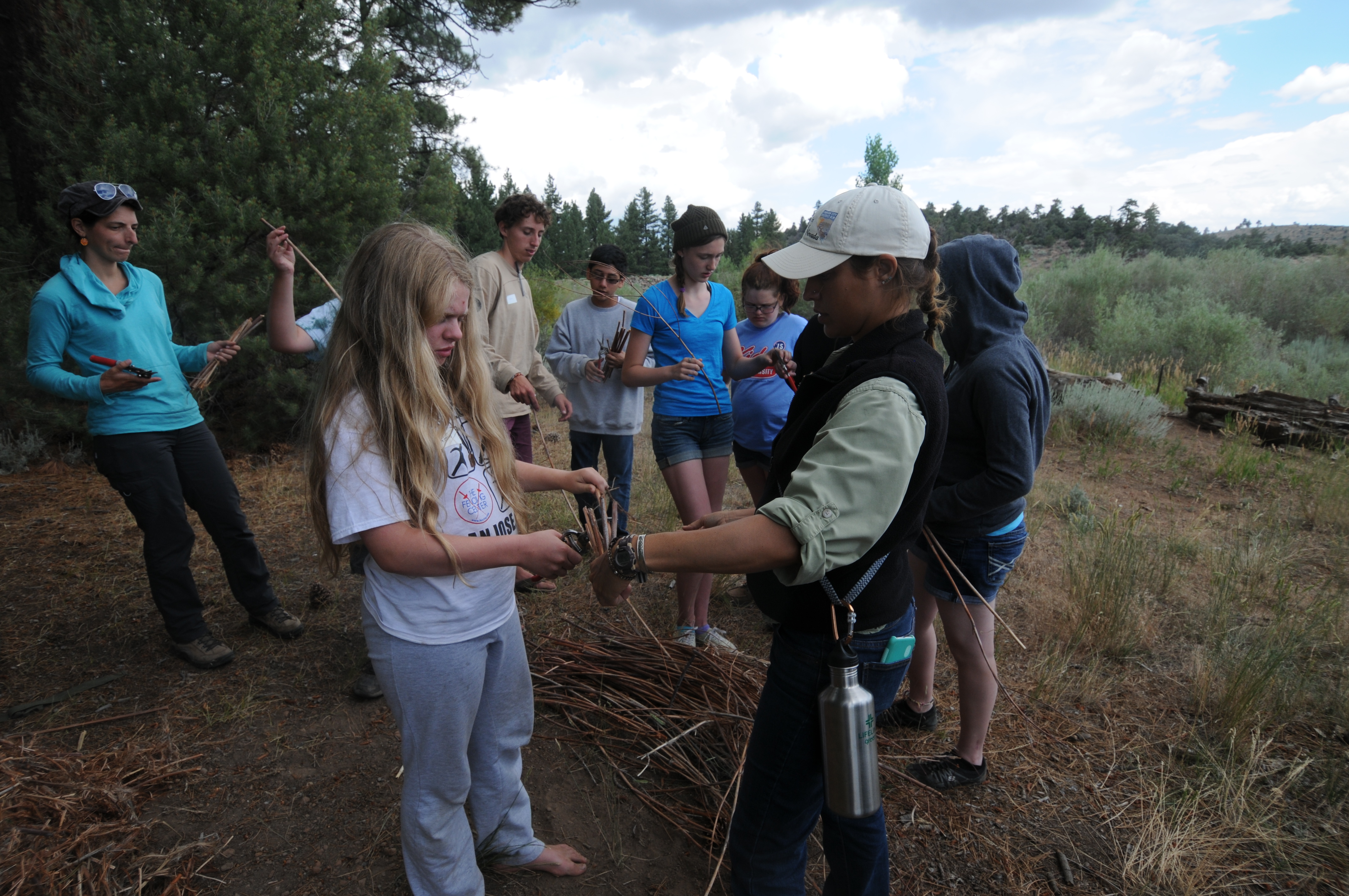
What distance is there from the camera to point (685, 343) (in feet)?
11.7

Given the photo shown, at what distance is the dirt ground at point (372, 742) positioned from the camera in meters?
2.33

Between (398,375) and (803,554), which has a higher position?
(398,375)

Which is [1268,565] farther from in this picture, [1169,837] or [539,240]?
[539,240]

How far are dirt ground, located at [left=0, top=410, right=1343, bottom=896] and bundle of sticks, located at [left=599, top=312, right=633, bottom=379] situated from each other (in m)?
1.39

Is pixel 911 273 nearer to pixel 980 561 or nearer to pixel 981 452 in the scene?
pixel 981 452

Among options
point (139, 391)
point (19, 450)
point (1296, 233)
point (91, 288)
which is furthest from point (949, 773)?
point (1296, 233)

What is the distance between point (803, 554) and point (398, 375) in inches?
40.6

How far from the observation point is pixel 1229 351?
11.4 meters

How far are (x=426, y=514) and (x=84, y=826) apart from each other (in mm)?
1901

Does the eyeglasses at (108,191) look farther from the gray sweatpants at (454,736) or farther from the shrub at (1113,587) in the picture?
the shrub at (1113,587)

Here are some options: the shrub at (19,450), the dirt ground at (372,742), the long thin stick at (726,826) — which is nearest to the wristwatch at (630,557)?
the long thin stick at (726,826)

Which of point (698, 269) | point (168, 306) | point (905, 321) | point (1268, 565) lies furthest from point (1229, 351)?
point (168, 306)

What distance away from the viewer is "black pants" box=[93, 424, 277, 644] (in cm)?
305

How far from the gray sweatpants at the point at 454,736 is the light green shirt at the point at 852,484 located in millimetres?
887
